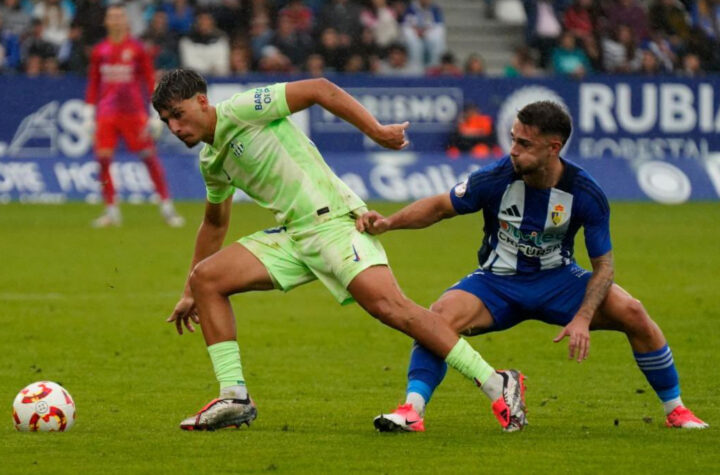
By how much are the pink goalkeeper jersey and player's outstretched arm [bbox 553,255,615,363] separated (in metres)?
13.1

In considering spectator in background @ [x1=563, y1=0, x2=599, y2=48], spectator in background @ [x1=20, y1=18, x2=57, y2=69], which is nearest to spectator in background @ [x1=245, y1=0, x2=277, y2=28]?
spectator in background @ [x1=20, y1=18, x2=57, y2=69]

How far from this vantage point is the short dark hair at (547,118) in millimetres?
7375

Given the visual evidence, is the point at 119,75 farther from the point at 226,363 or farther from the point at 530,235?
the point at 530,235

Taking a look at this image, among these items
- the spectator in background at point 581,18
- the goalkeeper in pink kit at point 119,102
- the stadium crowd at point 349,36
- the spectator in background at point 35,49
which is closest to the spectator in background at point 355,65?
the stadium crowd at point 349,36

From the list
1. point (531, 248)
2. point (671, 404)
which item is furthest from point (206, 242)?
point (671, 404)

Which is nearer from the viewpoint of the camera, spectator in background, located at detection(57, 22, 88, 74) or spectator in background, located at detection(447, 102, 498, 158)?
spectator in background, located at detection(447, 102, 498, 158)

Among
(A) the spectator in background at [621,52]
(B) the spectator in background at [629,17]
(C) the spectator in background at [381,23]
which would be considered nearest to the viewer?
(C) the spectator in background at [381,23]

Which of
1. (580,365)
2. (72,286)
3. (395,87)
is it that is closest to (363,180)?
(395,87)

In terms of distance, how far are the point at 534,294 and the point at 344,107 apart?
138 cm

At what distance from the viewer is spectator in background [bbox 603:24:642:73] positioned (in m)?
28.5

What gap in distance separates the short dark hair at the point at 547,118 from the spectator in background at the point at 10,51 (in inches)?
780

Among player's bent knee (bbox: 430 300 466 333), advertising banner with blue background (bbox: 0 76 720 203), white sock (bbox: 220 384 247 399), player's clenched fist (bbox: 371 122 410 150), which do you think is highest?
player's clenched fist (bbox: 371 122 410 150)

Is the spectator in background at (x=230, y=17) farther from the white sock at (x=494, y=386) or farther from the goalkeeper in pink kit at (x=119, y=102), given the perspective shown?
the white sock at (x=494, y=386)

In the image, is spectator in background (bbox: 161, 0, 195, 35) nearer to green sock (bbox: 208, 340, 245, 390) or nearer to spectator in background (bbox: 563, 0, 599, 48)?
spectator in background (bbox: 563, 0, 599, 48)
